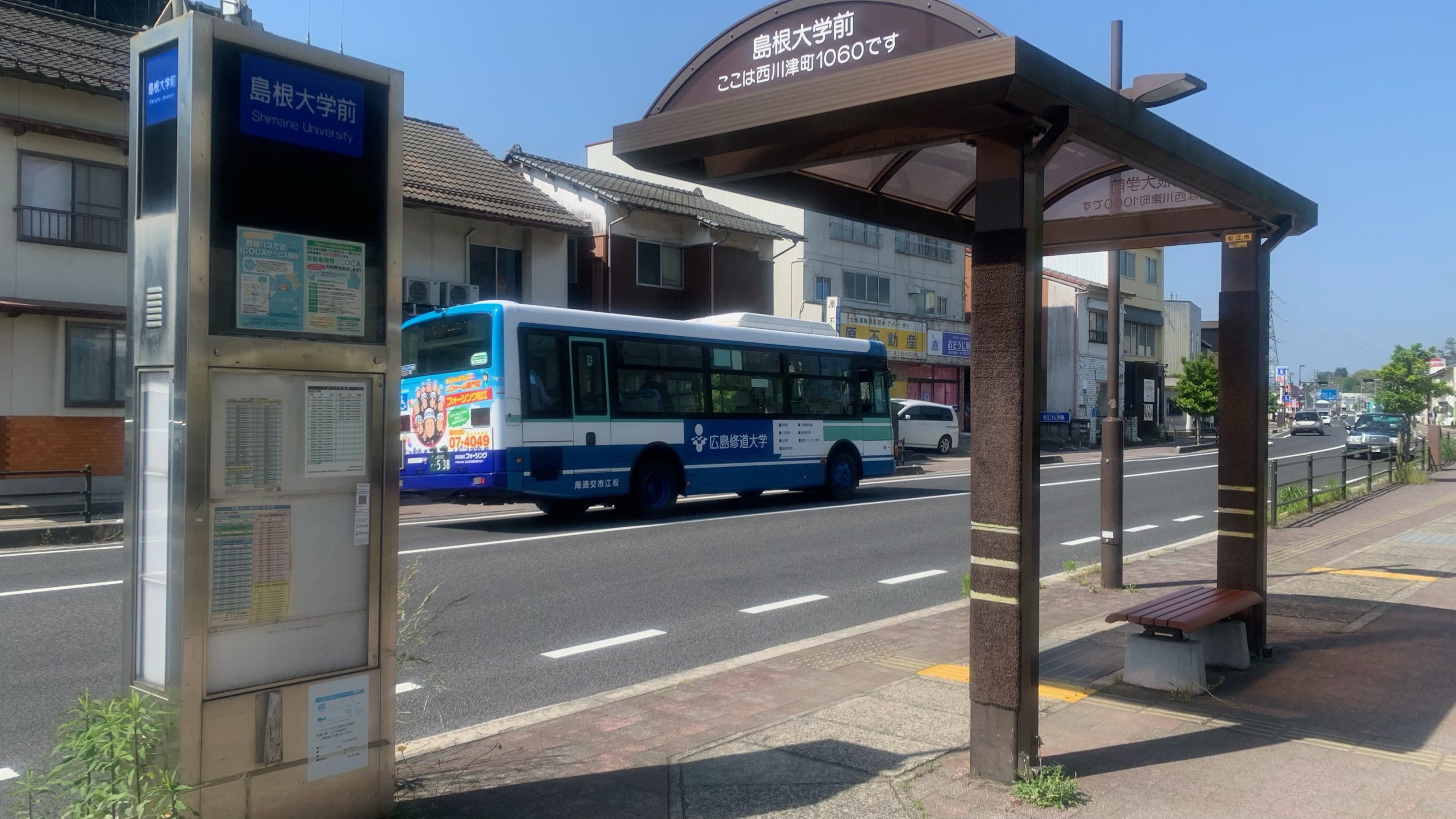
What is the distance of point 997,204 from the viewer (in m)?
4.78

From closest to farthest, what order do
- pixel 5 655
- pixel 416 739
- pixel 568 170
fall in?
pixel 416 739 < pixel 5 655 < pixel 568 170

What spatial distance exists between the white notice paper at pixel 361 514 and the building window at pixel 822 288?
35.2m

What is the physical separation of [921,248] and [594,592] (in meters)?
36.3

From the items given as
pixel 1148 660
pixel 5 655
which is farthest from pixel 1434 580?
pixel 5 655

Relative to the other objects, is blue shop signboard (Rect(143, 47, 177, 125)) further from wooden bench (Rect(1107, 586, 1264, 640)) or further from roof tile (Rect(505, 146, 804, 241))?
roof tile (Rect(505, 146, 804, 241))

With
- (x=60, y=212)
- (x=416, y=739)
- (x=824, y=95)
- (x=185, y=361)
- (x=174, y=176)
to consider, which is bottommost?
(x=416, y=739)

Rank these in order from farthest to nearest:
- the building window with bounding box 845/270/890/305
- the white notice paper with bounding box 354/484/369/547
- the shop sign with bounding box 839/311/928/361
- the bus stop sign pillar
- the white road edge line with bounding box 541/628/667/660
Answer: the building window with bounding box 845/270/890/305 → the shop sign with bounding box 839/311/928/361 → the white road edge line with bounding box 541/628/667/660 → the white notice paper with bounding box 354/484/369/547 → the bus stop sign pillar

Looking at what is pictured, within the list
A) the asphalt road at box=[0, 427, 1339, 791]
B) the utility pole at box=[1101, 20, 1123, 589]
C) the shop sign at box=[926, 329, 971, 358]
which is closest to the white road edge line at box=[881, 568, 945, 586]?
the asphalt road at box=[0, 427, 1339, 791]

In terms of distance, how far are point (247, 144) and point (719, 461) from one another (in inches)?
543

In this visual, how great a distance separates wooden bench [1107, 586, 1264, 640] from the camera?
6.27m

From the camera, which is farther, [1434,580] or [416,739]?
[1434,580]

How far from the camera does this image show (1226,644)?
699 cm

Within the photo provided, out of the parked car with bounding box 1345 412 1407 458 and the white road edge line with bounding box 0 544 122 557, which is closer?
the white road edge line with bounding box 0 544 122 557

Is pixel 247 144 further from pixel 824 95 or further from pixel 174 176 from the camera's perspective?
pixel 824 95
